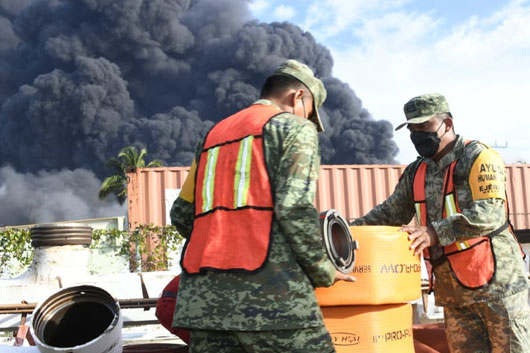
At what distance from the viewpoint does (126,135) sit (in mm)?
55562

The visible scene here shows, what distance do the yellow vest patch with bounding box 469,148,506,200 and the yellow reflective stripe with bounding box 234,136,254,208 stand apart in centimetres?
134

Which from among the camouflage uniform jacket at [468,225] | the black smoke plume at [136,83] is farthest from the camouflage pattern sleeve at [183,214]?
the black smoke plume at [136,83]

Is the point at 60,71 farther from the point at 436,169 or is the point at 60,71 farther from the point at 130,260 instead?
the point at 436,169

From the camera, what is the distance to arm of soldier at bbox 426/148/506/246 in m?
2.60

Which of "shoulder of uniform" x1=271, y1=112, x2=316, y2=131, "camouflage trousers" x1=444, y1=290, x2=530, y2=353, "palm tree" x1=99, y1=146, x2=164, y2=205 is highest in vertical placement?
"palm tree" x1=99, y1=146, x2=164, y2=205

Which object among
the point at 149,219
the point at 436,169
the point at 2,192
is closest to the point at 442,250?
the point at 436,169

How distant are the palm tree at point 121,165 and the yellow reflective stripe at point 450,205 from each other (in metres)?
49.0

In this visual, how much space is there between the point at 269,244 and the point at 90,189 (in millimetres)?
58181

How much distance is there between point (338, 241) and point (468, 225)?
0.71 metres

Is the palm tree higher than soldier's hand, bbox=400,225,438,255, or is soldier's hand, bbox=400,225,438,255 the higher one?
the palm tree

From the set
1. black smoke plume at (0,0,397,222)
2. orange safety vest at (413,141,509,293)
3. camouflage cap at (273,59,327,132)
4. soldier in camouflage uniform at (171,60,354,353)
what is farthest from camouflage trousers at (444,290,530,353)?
black smoke plume at (0,0,397,222)

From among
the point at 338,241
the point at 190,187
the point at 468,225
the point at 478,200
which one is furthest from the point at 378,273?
the point at 190,187

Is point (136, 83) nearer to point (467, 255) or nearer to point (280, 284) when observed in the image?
point (467, 255)

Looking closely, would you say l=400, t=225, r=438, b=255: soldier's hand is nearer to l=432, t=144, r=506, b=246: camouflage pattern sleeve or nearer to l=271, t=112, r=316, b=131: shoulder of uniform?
l=432, t=144, r=506, b=246: camouflage pattern sleeve
